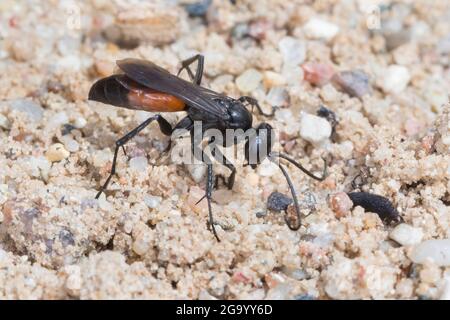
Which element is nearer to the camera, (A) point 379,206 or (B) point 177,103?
(A) point 379,206

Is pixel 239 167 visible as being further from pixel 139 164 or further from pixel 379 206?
pixel 379 206

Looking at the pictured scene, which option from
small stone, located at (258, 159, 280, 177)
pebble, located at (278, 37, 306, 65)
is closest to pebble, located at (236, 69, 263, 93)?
pebble, located at (278, 37, 306, 65)

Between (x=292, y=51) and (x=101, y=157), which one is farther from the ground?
(x=292, y=51)

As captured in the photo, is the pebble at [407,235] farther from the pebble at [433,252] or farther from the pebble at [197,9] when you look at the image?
the pebble at [197,9]

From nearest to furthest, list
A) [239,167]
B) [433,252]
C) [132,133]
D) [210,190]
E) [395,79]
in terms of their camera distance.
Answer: [433,252] → [210,190] → [132,133] → [239,167] → [395,79]

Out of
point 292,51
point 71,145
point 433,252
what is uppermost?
point 292,51

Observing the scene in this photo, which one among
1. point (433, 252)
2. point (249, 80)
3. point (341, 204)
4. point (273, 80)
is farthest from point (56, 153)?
point (433, 252)
